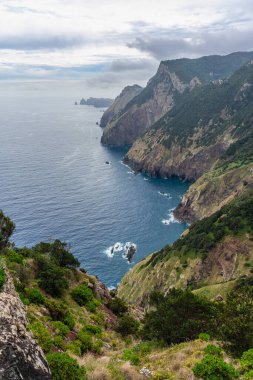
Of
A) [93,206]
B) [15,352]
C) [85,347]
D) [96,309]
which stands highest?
[15,352]

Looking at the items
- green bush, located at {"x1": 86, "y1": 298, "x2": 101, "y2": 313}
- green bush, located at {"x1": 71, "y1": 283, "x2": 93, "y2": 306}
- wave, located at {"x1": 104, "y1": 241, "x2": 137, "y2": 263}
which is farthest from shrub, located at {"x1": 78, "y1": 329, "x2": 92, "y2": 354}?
wave, located at {"x1": 104, "y1": 241, "x2": 137, "y2": 263}

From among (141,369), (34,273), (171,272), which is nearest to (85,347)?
(141,369)

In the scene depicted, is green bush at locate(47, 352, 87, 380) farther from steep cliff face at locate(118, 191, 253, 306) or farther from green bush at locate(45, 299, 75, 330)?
steep cliff face at locate(118, 191, 253, 306)

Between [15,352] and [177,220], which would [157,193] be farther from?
[15,352]

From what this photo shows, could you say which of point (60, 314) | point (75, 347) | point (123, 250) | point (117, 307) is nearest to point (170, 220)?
point (123, 250)

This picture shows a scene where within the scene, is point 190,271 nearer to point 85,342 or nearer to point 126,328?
point 126,328

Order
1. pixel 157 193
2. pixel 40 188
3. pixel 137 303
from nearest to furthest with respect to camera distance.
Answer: pixel 137 303 → pixel 40 188 → pixel 157 193

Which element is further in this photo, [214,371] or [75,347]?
[75,347]
